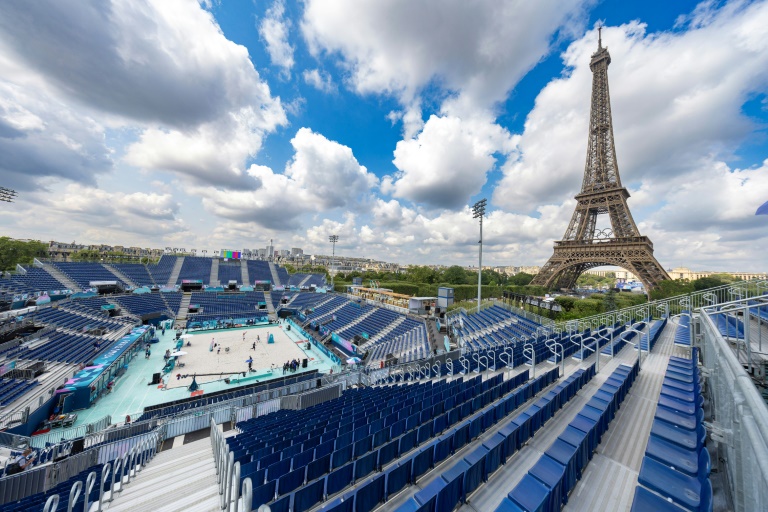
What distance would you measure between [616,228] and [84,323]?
55.8m

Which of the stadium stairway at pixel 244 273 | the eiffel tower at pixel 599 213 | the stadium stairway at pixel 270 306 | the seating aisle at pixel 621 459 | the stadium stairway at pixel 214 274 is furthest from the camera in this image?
the stadium stairway at pixel 244 273

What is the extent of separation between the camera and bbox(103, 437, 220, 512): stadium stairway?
4825 millimetres

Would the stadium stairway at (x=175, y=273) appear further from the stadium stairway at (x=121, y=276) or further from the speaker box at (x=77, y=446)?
the speaker box at (x=77, y=446)

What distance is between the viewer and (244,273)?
171 ft

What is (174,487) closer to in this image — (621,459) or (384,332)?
(621,459)

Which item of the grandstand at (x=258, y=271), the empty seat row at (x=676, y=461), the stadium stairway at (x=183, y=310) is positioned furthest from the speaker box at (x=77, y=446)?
the grandstand at (x=258, y=271)

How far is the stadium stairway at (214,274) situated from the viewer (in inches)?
1866

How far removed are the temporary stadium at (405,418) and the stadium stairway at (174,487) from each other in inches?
1.9

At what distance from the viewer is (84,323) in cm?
2364

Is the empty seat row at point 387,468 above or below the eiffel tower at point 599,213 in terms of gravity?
below

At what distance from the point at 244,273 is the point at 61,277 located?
22.9 metres

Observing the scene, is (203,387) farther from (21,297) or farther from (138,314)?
(21,297)

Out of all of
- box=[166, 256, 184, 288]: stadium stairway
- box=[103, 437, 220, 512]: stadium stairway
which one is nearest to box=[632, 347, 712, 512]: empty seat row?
box=[103, 437, 220, 512]: stadium stairway

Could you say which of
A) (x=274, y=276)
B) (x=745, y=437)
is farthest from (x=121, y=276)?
(x=745, y=437)
